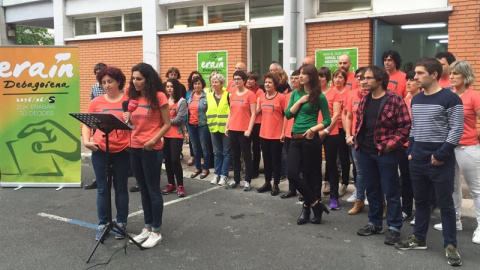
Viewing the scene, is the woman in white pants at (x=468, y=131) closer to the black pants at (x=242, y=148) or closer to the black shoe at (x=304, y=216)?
the black shoe at (x=304, y=216)

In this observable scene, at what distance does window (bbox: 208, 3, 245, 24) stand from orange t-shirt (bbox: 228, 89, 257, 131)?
400 centimetres

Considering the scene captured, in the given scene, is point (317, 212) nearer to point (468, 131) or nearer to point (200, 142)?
point (468, 131)

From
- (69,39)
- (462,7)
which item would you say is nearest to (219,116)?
(462,7)

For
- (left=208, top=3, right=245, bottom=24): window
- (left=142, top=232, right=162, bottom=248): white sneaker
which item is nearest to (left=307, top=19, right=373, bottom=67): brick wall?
(left=208, top=3, right=245, bottom=24): window

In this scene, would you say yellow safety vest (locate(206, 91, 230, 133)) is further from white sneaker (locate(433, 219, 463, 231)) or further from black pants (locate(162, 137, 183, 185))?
white sneaker (locate(433, 219, 463, 231))

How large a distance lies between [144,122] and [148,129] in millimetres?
87

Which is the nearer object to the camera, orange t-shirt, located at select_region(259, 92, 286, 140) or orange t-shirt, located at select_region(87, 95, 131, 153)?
orange t-shirt, located at select_region(87, 95, 131, 153)

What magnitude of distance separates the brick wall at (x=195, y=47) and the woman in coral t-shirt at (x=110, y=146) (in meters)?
5.68

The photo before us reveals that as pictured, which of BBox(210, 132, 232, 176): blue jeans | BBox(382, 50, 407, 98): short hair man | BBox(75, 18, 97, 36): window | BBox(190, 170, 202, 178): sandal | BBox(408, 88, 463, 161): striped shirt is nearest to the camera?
BBox(408, 88, 463, 161): striped shirt

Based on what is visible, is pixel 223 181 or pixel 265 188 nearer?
pixel 265 188

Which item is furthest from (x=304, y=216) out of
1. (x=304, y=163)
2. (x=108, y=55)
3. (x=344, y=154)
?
(x=108, y=55)

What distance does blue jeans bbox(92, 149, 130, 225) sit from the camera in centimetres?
509

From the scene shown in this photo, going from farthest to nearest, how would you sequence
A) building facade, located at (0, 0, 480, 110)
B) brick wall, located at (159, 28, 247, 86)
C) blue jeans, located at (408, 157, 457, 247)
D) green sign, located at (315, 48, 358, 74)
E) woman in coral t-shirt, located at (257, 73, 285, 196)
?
brick wall, located at (159, 28, 247, 86) → green sign, located at (315, 48, 358, 74) → building facade, located at (0, 0, 480, 110) → woman in coral t-shirt, located at (257, 73, 285, 196) → blue jeans, located at (408, 157, 457, 247)

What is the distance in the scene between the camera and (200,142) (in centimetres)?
845
